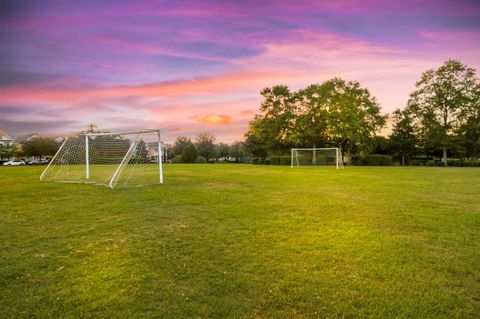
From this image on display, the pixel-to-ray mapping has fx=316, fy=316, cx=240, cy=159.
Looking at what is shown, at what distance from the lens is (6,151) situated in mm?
63719

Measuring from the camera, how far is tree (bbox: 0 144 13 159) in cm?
6354

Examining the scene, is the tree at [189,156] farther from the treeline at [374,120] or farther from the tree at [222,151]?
the tree at [222,151]

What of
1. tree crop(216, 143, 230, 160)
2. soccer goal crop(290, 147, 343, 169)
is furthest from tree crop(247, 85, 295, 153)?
tree crop(216, 143, 230, 160)

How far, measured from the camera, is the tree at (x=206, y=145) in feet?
248

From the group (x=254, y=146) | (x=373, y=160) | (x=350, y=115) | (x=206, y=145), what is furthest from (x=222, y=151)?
(x=373, y=160)

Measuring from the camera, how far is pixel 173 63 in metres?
17.9

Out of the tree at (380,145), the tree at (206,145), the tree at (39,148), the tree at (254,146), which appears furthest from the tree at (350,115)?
the tree at (39,148)

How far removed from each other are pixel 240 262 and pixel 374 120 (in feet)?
148

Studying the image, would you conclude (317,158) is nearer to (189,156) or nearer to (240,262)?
(189,156)

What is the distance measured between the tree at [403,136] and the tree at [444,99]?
8.83ft

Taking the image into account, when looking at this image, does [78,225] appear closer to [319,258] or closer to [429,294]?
[319,258]

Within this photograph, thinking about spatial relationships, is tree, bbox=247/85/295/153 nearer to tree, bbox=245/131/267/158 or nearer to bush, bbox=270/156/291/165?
bush, bbox=270/156/291/165

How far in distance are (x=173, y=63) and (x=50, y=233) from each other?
1357 cm

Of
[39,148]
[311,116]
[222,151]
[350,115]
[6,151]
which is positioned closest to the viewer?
[350,115]
